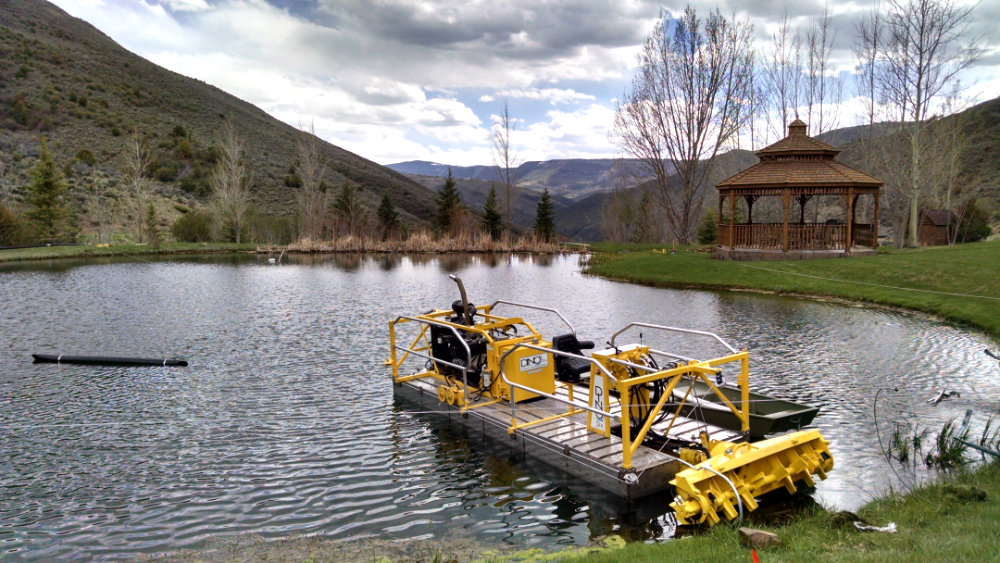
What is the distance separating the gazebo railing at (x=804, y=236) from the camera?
111ft

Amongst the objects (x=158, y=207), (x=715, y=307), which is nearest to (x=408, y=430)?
(x=715, y=307)

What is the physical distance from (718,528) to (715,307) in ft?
60.4

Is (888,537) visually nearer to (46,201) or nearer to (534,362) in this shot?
(534,362)

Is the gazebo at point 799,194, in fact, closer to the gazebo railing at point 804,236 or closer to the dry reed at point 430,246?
the gazebo railing at point 804,236

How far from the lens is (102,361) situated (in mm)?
16531

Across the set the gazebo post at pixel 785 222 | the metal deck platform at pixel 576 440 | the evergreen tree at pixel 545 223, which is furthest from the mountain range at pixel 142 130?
the metal deck platform at pixel 576 440

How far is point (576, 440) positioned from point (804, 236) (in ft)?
95.1

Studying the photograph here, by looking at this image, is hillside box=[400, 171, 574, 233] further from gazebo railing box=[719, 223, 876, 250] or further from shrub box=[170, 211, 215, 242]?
gazebo railing box=[719, 223, 876, 250]

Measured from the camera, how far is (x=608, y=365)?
390 inches

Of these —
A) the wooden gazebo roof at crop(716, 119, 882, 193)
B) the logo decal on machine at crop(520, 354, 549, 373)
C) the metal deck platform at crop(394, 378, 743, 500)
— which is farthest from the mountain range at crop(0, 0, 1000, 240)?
the metal deck platform at crop(394, 378, 743, 500)

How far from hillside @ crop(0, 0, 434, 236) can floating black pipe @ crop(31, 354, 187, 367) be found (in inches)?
2184

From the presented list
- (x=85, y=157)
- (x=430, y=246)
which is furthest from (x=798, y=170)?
(x=85, y=157)

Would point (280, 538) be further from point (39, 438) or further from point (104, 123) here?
point (104, 123)

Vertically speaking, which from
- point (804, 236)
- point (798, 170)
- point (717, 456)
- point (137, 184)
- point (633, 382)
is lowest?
point (717, 456)
